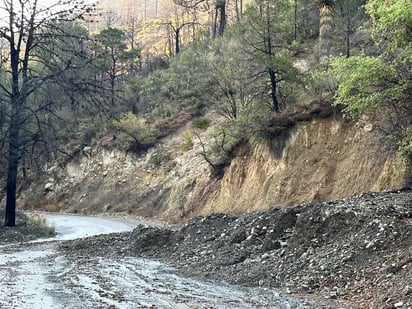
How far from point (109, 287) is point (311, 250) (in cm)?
444

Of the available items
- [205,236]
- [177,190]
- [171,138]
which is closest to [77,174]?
[171,138]

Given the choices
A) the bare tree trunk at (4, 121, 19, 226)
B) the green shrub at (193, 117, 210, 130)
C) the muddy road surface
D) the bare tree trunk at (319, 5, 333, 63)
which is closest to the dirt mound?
the muddy road surface

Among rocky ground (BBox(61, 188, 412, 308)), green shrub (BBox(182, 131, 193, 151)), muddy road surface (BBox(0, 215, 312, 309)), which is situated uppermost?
green shrub (BBox(182, 131, 193, 151))

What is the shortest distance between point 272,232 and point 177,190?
22809 millimetres

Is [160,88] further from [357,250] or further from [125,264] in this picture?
Result: [357,250]

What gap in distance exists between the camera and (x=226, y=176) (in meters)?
29.4

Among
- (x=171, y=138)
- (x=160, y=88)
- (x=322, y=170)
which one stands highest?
(x=160, y=88)

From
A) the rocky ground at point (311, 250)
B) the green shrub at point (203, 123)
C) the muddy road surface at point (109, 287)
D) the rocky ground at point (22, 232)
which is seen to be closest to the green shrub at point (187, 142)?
the green shrub at point (203, 123)

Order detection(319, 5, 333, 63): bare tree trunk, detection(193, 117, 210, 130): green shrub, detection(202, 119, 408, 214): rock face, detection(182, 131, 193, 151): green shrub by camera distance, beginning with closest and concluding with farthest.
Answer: detection(202, 119, 408, 214): rock face < detection(319, 5, 333, 63): bare tree trunk < detection(182, 131, 193, 151): green shrub < detection(193, 117, 210, 130): green shrub

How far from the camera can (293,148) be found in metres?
24.8

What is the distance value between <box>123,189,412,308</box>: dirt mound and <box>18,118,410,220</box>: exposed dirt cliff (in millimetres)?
5276

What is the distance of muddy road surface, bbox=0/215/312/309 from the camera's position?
8.70 metres

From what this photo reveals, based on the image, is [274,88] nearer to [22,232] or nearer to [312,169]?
[312,169]

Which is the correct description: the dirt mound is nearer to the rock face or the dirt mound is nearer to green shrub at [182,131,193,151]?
the rock face
